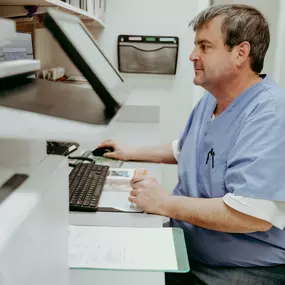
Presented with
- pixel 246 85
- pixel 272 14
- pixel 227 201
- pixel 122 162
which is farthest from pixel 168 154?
pixel 272 14

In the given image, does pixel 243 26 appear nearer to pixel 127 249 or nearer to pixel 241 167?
pixel 241 167

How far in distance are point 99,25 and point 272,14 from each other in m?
1.20

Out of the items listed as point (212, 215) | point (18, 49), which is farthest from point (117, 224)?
point (18, 49)

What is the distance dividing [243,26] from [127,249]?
788mm

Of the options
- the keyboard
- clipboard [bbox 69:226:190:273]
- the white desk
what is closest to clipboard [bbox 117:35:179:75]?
the white desk

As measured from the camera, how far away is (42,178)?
23.9 inches

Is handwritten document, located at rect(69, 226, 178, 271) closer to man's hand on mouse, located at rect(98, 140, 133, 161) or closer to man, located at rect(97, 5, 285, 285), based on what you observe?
man, located at rect(97, 5, 285, 285)

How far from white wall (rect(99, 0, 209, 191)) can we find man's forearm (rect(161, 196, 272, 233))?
1.66m

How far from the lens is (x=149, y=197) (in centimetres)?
118

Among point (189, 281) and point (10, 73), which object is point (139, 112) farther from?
point (10, 73)

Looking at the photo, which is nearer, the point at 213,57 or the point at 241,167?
the point at 241,167

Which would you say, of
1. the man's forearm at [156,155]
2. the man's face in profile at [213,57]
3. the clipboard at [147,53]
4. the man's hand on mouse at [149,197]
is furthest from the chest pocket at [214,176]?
the clipboard at [147,53]

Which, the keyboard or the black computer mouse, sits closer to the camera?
the keyboard

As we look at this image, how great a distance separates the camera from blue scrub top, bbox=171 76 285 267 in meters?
1.08
